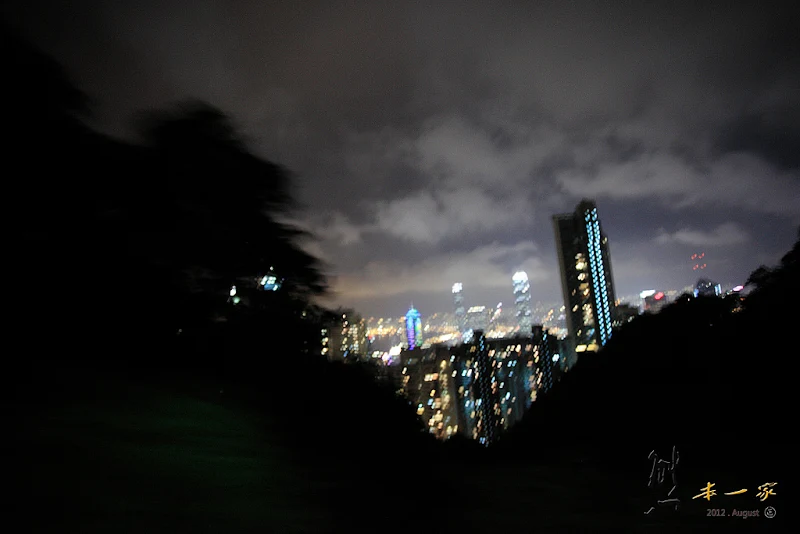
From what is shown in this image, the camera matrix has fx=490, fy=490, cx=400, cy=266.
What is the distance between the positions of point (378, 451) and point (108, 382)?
8.70 ft

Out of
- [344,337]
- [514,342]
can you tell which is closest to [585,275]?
[514,342]

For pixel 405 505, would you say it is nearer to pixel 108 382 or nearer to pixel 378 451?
pixel 378 451

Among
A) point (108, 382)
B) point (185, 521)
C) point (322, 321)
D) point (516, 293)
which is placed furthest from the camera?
point (516, 293)

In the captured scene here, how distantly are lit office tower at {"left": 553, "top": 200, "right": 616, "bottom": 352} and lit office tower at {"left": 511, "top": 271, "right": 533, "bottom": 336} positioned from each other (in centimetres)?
1988

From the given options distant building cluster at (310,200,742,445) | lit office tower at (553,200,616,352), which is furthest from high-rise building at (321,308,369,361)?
lit office tower at (553,200,616,352)

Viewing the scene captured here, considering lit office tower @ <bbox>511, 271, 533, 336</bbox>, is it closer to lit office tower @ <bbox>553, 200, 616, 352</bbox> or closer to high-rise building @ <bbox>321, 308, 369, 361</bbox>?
lit office tower @ <bbox>553, 200, 616, 352</bbox>

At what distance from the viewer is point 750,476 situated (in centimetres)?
545

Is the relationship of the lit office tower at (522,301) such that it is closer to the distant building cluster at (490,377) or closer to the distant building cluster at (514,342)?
the distant building cluster at (514,342)

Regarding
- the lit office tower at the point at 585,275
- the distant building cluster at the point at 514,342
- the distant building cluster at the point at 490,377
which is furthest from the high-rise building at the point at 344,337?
the lit office tower at the point at 585,275

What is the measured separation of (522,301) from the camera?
4483 inches

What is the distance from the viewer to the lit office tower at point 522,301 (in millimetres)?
109306

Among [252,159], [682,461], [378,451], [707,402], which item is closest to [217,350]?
[378,451]

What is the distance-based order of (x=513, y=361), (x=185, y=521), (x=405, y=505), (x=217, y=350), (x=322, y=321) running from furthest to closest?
(x=513, y=361)
(x=322, y=321)
(x=217, y=350)
(x=405, y=505)
(x=185, y=521)

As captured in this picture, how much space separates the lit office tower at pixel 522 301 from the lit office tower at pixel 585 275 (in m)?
19.9
